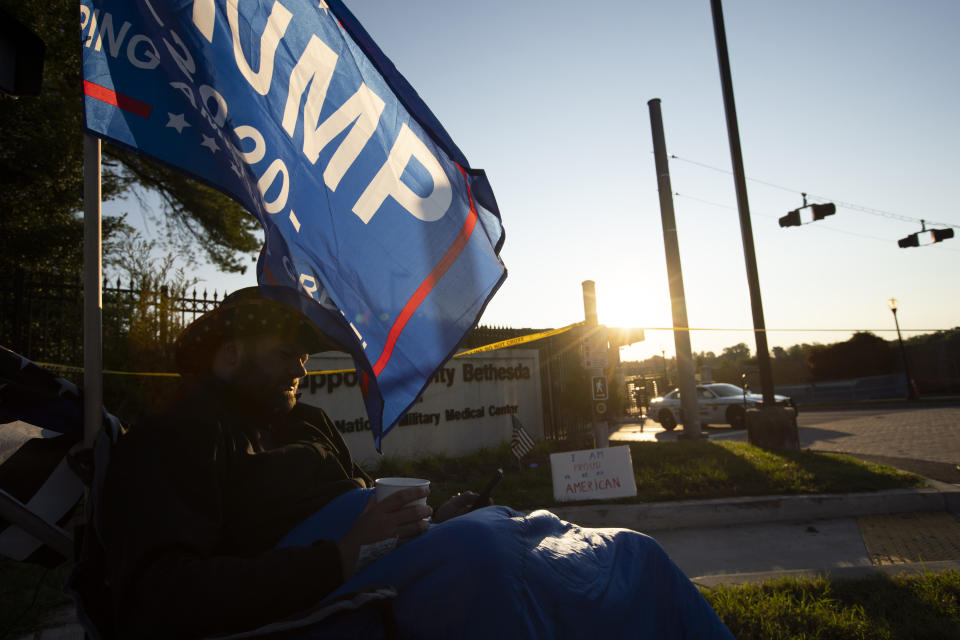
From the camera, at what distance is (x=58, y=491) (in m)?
1.55

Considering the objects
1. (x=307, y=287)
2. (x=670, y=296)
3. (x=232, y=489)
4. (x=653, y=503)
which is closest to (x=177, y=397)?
(x=232, y=489)

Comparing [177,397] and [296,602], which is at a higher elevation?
[177,397]

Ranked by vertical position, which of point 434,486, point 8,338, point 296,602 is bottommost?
point 434,486

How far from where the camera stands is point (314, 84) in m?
2.17

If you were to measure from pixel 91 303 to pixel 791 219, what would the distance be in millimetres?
15038

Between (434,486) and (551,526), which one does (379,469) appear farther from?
(551,526)

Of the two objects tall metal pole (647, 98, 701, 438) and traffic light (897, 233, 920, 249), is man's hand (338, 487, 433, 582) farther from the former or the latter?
traffic light (897, 233, 920, 249)

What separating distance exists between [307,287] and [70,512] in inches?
36.6

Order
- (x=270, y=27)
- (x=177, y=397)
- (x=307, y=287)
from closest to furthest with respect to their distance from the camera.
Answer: (x=177, y=397), (x=307, y=287), (x=270, y=27)

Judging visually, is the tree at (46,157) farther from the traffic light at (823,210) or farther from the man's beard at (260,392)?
the traffic light at (823,210)

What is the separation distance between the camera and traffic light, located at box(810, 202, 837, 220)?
14164 millimetres

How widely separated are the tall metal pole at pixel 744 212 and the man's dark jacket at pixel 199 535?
30.7 feet

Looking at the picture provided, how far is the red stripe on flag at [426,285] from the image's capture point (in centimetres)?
215

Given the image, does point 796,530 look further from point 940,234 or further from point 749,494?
point 940,234
